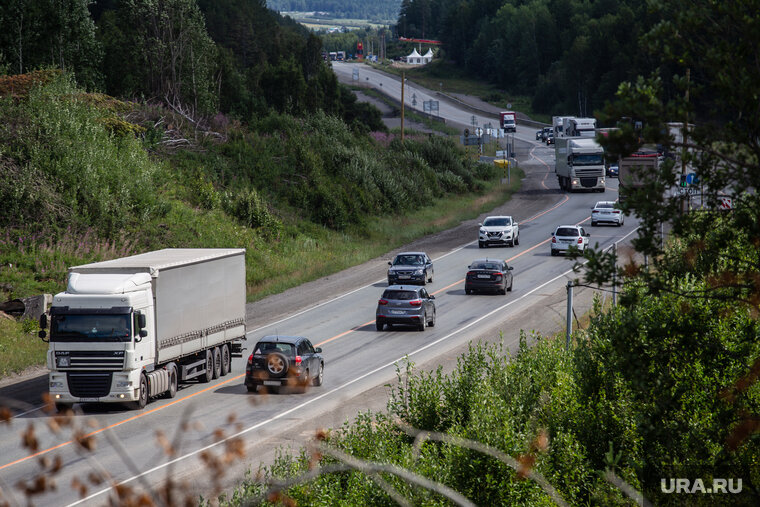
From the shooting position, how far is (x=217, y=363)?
27797 millimetres

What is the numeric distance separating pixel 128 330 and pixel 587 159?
6019 centimetres

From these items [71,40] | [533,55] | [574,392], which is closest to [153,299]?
[574,392]

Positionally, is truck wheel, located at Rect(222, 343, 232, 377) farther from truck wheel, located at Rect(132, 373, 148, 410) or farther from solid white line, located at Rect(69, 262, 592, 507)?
truck wheel, located at Rect(132, 373, 148, 410)

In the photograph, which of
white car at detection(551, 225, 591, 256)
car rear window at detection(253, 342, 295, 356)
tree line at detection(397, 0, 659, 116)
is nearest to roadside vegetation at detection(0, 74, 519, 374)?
car rear window at detection(253, 342, 295, 356)

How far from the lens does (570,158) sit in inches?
3007

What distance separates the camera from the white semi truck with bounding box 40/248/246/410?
906 inches

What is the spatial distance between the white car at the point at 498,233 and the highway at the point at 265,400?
0.64 m

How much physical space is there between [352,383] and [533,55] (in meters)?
174

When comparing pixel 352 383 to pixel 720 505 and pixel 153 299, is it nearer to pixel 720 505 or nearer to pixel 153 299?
pixel 153 299

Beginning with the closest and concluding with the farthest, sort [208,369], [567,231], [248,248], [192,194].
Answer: [208,369]
[248,248]
[192,194]
[567,231]

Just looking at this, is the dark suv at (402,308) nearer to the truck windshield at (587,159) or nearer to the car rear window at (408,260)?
the car rear window at (408,260)

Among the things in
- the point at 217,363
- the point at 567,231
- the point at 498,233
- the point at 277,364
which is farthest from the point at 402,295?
the point at 498,233

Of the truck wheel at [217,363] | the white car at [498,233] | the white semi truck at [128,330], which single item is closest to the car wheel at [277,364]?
the white semi truck at [128,330]

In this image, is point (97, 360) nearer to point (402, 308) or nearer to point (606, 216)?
point (402, 308)
